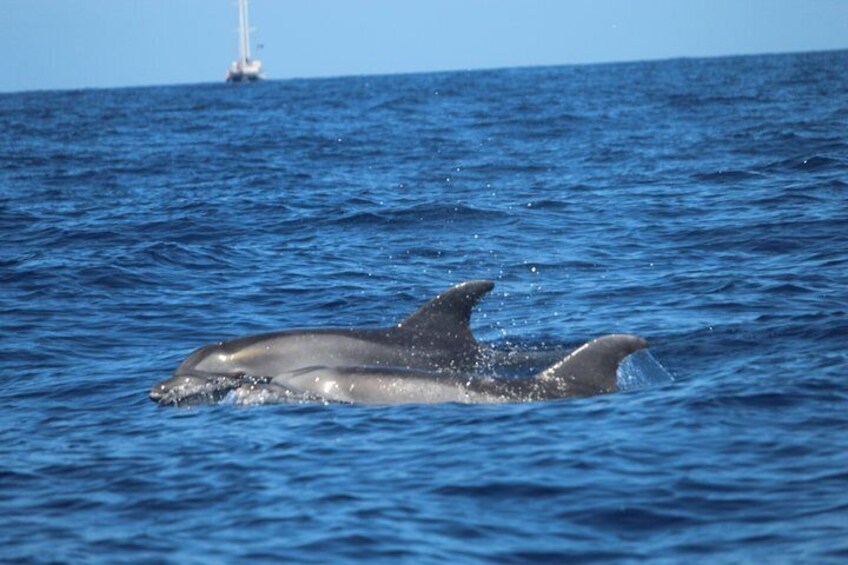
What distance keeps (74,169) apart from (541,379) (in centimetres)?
2806

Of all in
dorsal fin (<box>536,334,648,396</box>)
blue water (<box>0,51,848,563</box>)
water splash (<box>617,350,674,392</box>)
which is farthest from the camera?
water splash (<box>617,350,674,392</box>)

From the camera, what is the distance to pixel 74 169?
124 feet

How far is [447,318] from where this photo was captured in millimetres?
13289

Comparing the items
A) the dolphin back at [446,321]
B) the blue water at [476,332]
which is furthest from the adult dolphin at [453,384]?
the dolphin back at [446,321]

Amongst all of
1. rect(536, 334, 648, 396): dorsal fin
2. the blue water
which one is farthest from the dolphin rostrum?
the blue water

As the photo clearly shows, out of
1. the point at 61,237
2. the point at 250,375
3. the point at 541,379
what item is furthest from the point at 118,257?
the point at 541,379

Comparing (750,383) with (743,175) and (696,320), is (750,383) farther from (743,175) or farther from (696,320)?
(743,175)

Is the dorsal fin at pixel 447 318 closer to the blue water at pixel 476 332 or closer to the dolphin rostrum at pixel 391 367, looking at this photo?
the dolphin rostrum at pixel 391 367

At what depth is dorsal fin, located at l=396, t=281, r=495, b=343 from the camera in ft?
43.3

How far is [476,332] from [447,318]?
2.30 meters

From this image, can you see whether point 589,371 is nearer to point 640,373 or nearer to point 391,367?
point 640,373

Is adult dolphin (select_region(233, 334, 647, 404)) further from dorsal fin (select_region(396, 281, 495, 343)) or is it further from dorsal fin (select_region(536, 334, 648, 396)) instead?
dorsal fin (select_region(396, 281, 495, 343))

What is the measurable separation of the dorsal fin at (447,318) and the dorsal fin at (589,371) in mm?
1415

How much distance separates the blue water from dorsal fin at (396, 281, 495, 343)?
1483mm
